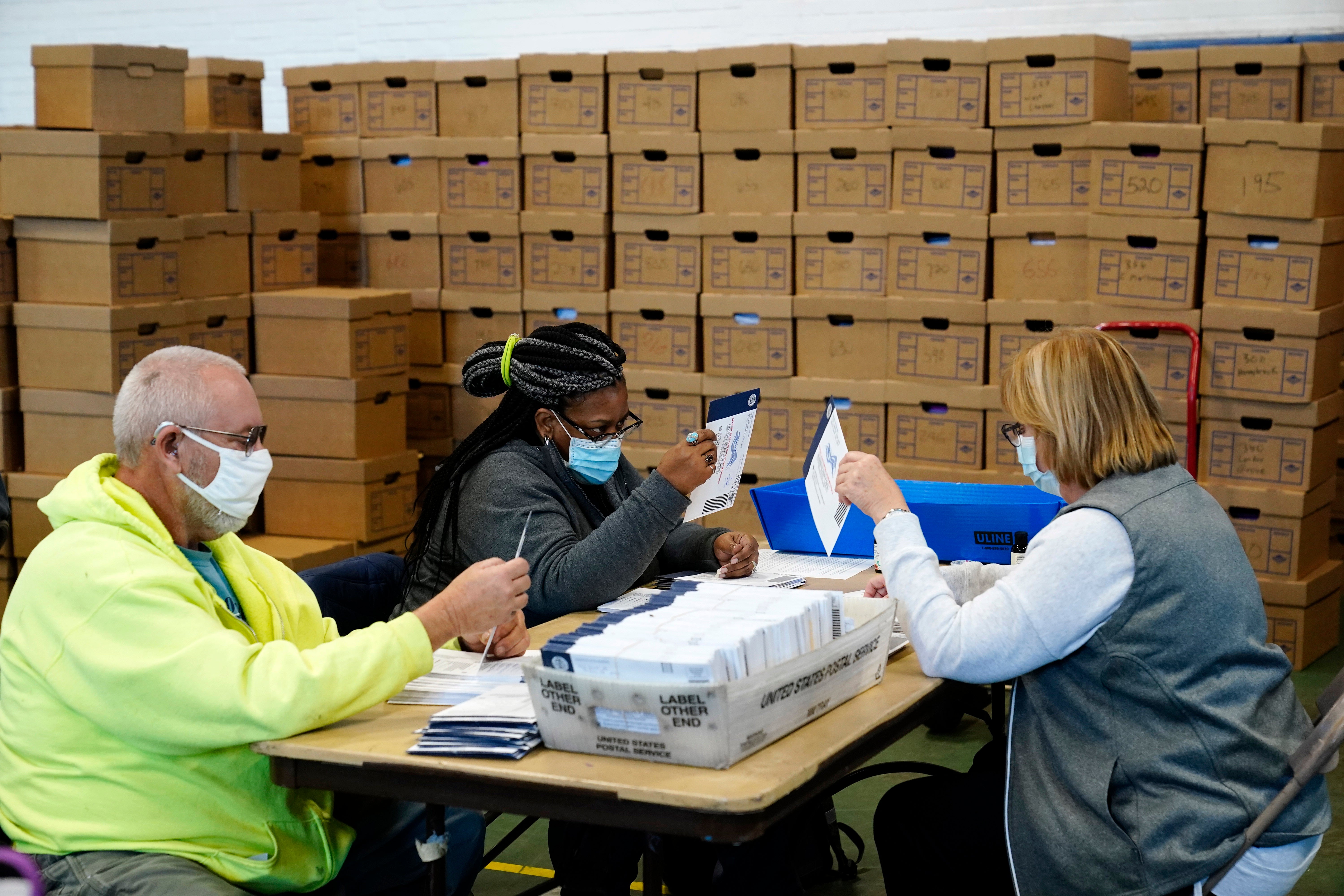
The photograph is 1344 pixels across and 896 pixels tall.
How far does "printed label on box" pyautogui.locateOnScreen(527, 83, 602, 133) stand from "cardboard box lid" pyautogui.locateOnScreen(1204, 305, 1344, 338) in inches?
95.2

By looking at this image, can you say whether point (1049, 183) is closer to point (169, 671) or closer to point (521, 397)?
point (521, 397)

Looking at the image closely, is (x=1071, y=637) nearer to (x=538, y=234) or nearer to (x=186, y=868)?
(x=186, y=868)

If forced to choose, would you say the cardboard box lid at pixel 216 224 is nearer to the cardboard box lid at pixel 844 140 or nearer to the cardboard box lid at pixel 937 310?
the cardboard box lid at pixel 844 140

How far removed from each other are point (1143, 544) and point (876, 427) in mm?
3252

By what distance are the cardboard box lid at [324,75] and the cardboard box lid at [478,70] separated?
38 centimetres

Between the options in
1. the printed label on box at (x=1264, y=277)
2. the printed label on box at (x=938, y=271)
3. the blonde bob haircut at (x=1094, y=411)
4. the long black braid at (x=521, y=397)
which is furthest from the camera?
the printed label on box at (x=938, y=271)

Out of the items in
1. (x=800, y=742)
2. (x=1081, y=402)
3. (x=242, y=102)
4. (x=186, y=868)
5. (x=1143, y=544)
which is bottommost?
(x=186, y=868)

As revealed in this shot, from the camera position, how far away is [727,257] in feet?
17.8

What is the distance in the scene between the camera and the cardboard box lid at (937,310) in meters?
5.10

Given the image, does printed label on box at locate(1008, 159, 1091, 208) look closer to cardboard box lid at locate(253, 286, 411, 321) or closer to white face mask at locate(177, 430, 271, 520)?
cardboard box lid at locate(253, 286, 411, 321)

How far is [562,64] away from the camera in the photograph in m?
5.59

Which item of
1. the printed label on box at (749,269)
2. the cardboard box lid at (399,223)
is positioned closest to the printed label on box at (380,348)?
A: the cardboard box lid at (399,223)

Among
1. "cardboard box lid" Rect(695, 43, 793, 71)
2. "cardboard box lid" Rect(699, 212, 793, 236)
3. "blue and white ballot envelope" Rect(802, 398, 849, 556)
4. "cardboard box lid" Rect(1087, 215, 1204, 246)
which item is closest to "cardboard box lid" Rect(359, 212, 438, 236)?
"cardboard box lid" Rect(699, 212, 793, 236)

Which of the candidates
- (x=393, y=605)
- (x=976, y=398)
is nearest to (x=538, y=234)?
(x=976, y=398)
